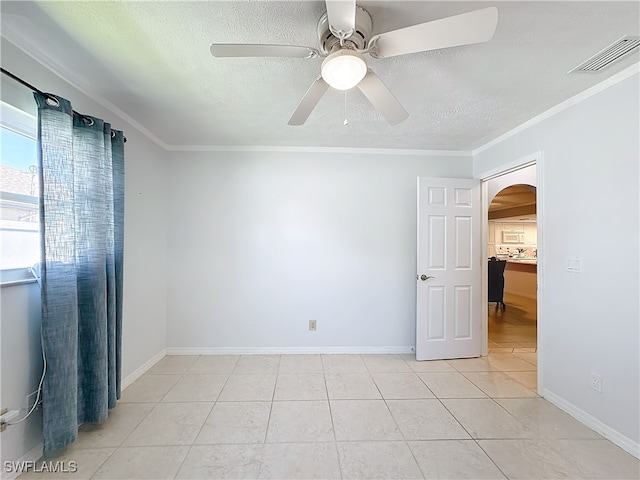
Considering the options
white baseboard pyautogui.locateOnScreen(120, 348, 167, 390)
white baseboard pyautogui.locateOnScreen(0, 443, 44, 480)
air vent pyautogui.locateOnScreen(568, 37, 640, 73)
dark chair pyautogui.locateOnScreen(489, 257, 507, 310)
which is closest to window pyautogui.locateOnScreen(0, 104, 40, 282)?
white baseboard pyautogui.locateOnScreen(0, 443, 44, 480)

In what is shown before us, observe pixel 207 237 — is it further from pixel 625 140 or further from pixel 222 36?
pixel 625 140

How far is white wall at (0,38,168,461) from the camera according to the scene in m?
1.49

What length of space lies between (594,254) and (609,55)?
125 cm

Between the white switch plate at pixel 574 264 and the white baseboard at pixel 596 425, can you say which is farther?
the white switch plate at pixel 574 264

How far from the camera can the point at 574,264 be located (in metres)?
2.08

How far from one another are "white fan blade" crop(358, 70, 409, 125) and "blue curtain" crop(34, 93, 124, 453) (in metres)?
1.79

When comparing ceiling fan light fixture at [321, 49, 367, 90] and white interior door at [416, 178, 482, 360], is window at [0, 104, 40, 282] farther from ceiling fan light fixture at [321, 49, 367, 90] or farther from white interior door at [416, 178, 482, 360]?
white interior door at [416, 178, 482, 360]

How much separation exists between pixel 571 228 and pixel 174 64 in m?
3.03

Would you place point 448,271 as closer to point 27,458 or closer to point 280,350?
point 280,350

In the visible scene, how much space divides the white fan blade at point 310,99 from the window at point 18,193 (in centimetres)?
154

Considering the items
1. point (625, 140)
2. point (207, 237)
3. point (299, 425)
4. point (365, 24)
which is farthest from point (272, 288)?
point (625, 140)

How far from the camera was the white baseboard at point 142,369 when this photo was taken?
2477 mm

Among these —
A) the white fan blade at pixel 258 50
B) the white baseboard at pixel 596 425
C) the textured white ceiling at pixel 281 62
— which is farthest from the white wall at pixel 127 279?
the white baseboard at pixel 596 425

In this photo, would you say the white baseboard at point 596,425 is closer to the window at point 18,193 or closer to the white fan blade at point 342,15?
the white fan blade at point 342,15
